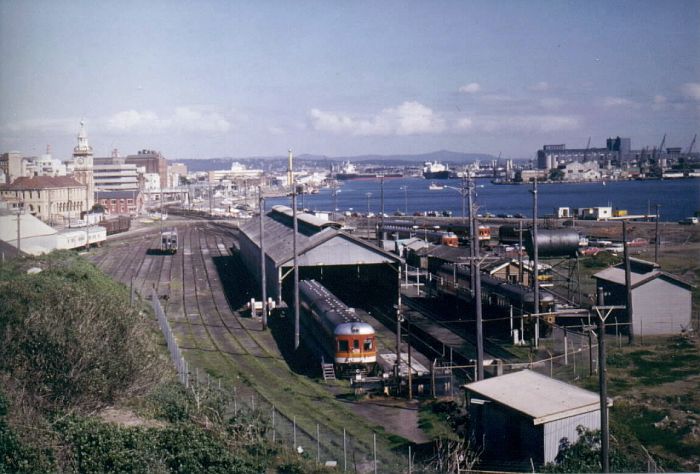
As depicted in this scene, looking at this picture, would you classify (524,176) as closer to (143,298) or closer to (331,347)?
(143,298)

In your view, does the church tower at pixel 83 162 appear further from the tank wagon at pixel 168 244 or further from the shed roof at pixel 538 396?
the shed roof at pixel 538 396

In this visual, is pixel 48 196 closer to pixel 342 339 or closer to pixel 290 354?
pixel 290 354

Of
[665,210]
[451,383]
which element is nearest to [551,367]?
[451,383]

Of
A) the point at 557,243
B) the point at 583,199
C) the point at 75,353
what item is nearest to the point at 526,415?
the point at 75,353

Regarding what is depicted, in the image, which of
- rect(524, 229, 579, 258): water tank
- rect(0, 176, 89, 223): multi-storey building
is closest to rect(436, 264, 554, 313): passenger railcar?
rect(524, 229, 579, 258): water tank

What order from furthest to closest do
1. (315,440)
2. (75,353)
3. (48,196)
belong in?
1. (48,196)
2. (315,440)
3. (75,353)

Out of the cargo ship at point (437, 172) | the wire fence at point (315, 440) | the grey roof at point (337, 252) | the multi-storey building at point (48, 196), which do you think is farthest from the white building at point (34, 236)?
the cargo ship at point (437, 172)

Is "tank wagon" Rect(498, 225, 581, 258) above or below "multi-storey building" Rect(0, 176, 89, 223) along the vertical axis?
below

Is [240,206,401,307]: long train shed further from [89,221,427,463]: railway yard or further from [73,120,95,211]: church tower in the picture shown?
[73,120,95,211]: church tower
